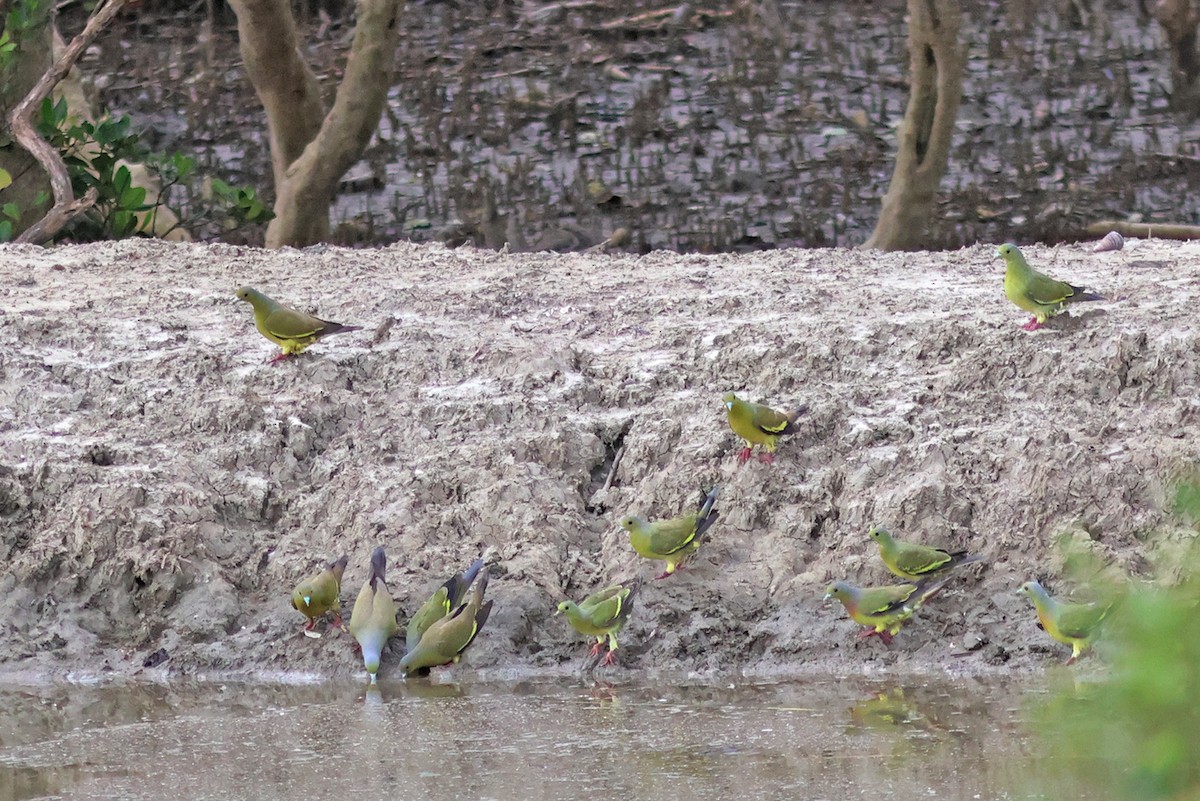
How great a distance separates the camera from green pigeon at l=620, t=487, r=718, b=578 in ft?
18.2

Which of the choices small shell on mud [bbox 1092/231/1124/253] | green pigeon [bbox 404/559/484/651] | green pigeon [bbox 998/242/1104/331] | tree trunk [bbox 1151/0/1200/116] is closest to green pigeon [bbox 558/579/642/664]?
green pigeon [bbox 404/559/484/651]

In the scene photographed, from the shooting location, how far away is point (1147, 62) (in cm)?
1548

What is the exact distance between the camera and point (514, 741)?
4.60 m

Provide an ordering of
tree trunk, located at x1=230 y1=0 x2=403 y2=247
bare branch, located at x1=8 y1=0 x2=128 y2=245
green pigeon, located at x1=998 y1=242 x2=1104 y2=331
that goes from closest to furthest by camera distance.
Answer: green pigeon, located at x1=998 y1=242 x2=1104 y2=331, bare branch, located at x1=8 y1=0 x2=128 y2=245, tree trunk, located at x1=230 y1=0 x2=403 y2=247

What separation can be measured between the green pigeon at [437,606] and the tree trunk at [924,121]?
220 inches

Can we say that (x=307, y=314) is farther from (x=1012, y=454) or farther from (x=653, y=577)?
(x=1012, y=454)

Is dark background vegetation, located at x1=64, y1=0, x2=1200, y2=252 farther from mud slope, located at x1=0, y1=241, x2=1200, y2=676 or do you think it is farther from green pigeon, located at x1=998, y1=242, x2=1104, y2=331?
green pigeon, located at x1=998, y1=242, x2=1104, y2=331

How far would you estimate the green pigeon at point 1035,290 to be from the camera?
243 inches

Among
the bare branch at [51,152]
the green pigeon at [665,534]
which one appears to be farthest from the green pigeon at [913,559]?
the bare branch at [51,152]

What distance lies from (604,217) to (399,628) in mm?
8178

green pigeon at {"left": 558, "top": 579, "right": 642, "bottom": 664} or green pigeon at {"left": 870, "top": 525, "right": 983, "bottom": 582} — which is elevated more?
green pigeon at {"left": 870, "top": 525, "right": 983, "bottom": 582}

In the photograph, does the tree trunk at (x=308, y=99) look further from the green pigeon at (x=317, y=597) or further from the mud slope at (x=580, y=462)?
the green pigeon at (x=317, y=597)

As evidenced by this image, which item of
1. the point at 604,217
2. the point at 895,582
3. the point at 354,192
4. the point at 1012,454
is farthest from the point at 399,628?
the point at 354,192

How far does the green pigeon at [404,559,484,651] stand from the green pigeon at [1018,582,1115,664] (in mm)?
1970
